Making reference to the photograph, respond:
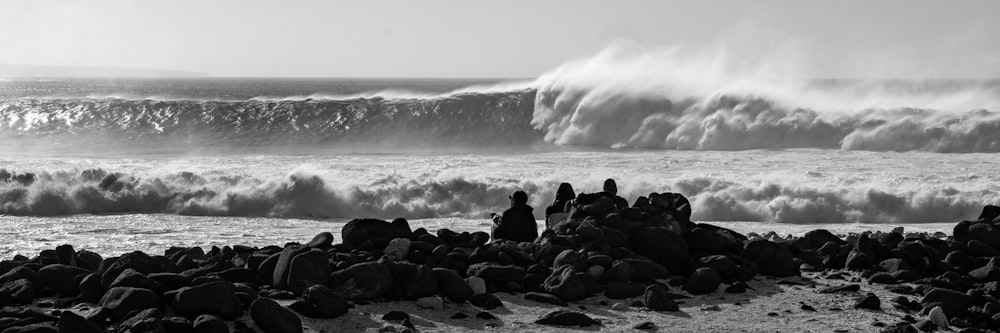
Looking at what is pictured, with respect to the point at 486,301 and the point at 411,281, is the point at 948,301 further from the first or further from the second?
the point at 411,281

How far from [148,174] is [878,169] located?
12204 mm

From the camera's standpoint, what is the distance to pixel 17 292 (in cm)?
637

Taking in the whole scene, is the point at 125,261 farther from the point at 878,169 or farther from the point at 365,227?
the point at 878,169

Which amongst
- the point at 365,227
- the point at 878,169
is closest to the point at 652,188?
the point at 878,169

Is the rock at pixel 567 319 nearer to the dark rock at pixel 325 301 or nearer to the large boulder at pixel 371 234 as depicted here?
the dark rock at pixel 325 301

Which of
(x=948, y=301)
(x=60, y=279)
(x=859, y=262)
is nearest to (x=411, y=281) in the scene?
(x=60, y=279)

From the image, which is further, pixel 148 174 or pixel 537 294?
pixel 148 174

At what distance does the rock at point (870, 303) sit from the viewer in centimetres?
685

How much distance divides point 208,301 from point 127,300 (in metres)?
0.47

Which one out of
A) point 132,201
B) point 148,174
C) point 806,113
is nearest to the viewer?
point 132,201

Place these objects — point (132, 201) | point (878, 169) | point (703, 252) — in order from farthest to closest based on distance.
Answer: point (878, 169), point (132, 201), point (703, 252)

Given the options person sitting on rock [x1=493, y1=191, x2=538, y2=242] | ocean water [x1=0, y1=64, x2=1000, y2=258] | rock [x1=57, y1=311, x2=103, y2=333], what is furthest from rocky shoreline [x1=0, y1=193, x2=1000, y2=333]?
ocean water [x1=0, y1=64, x2=1000, y2=258]

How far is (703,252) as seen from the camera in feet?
27.0

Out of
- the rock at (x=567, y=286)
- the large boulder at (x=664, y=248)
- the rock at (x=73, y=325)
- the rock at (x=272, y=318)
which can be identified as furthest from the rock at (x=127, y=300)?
the large boulder at (x=664, y=248)
